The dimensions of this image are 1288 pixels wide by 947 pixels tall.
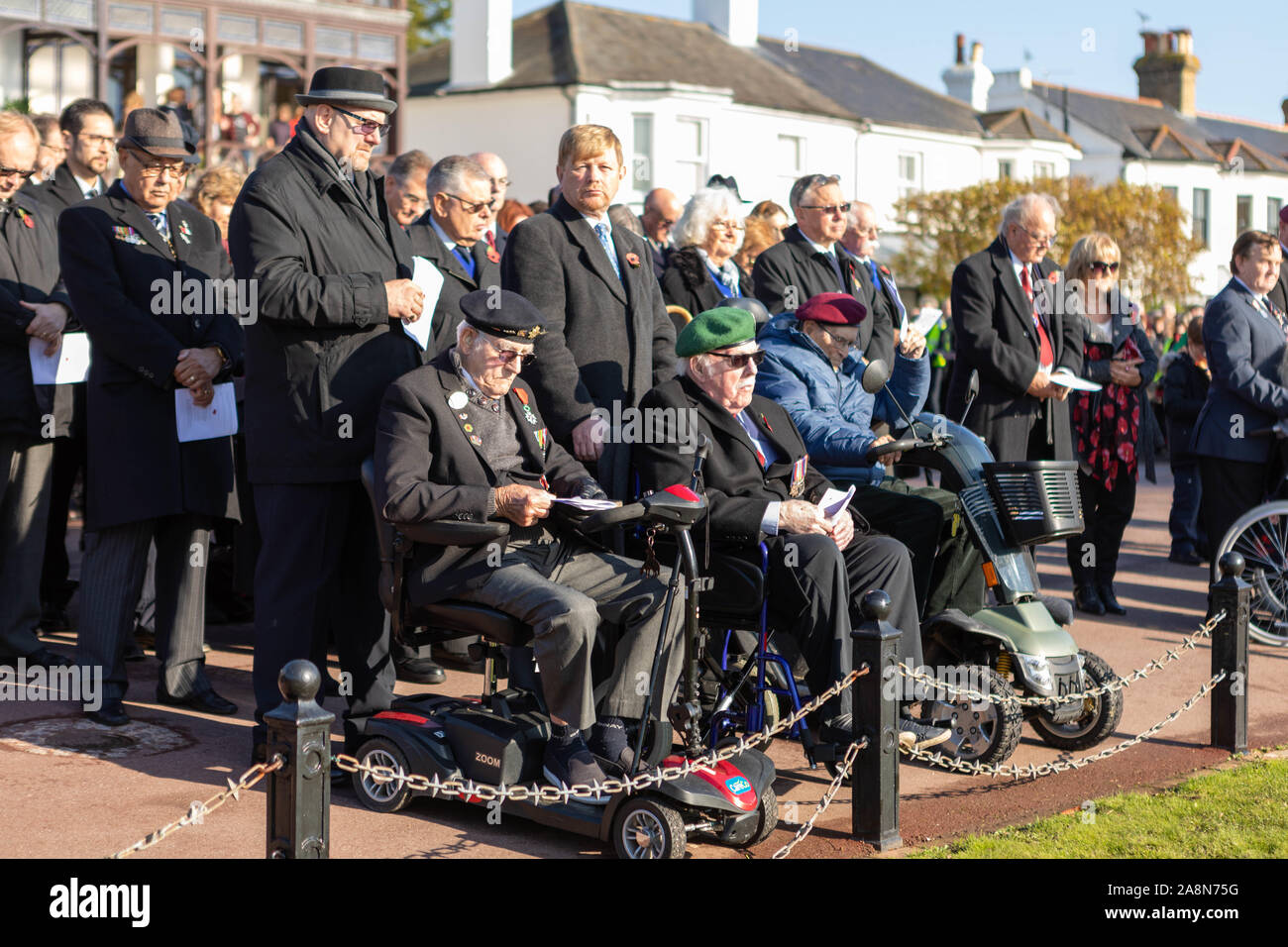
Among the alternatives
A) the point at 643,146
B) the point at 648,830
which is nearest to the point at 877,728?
the point at 648,830

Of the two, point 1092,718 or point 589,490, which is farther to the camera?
point 1092,718

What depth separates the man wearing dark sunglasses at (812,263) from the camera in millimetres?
8539

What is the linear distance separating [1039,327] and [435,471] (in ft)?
15.7

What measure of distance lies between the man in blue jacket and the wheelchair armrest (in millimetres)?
1884

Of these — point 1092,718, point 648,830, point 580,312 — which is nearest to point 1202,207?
point 1092,718

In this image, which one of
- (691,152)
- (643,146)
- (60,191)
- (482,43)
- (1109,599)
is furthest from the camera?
(691,152)

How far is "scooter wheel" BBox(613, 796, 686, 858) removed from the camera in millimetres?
4844

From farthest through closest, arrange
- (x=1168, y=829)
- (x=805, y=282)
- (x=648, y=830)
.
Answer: (x=805, y=282), (x=1168, y=829), (x=648, y=830)

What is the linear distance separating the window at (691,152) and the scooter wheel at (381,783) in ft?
108

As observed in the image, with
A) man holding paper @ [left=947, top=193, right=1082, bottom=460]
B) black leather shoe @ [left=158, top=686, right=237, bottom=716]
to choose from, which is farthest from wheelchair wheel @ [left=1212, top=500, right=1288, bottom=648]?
black leather shoe @ [left=158, top=686, right=237, bottom=716]

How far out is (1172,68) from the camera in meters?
62.2

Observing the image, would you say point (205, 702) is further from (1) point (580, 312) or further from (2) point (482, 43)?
(2) point (482, 43)

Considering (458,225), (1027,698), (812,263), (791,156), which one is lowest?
(1027,698)

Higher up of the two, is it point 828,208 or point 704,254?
point 828,208
